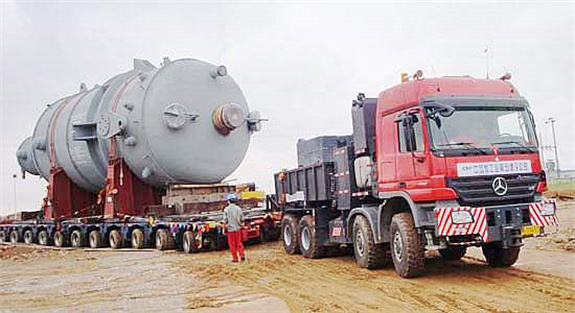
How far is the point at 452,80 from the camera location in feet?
31.0

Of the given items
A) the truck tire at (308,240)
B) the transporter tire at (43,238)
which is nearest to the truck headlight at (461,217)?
the truck tire at (308,240)

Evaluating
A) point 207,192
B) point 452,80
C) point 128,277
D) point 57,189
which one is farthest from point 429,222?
point 57,189

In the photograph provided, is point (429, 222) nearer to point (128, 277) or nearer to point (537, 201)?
point (537, 201)

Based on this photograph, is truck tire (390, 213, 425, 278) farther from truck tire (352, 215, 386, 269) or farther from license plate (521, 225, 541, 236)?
license plate (521, 225, 541, 236)

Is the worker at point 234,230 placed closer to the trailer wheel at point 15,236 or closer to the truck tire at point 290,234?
the truck tire at point 290,234

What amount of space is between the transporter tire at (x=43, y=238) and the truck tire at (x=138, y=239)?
18.8 feet

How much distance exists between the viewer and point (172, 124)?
15375 mm

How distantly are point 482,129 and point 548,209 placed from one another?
153 cm

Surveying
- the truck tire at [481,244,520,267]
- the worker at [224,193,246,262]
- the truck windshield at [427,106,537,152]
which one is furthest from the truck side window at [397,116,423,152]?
the worker at [224,193,246,262]

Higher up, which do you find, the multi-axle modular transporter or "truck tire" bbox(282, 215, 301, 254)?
the multi-axle modular transporter

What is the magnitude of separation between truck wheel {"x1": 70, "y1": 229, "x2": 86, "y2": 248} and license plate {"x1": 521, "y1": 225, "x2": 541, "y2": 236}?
551 inches

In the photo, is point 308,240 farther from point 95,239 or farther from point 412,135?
point 95,239

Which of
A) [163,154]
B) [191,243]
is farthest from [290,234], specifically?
[163,154]

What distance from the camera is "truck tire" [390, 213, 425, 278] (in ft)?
29.5
